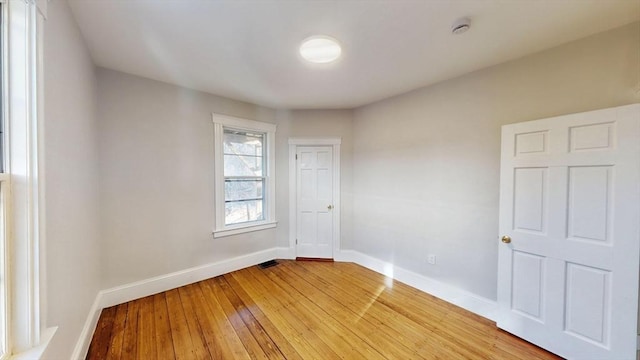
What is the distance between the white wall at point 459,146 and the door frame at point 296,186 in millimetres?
322

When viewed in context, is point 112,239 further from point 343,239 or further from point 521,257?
point 521,257

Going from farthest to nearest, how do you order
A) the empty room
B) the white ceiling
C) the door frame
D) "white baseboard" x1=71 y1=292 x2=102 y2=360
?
1. the door frame
2. "white baseboard" x1=71 y1=292 x2=102 y2=360
3. the white ceiling
4. the empty room

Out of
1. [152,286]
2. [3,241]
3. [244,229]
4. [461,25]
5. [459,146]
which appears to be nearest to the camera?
[3,241]

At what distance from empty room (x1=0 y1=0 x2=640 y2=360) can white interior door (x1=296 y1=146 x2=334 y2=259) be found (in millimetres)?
432

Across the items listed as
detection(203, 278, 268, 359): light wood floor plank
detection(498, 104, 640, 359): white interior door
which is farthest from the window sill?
detection(498, 104, 640, 359): white interior door

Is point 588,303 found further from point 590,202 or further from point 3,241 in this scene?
point 3,241

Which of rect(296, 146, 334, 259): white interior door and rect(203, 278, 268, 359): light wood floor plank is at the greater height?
→ rect(296, 146, 334, 259): white interior door

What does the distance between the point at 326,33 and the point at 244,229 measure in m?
2.74

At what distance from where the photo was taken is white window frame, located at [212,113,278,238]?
10.1 ft

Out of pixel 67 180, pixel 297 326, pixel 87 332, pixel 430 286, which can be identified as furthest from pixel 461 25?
pixel 87 332

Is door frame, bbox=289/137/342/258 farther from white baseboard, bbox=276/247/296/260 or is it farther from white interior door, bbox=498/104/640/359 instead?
white interior door, bbox=498/104/640/359

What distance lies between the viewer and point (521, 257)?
198 centimetres

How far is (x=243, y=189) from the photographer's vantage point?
11.3 ft

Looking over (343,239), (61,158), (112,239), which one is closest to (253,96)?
(61,158)
